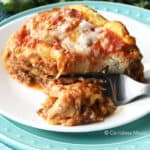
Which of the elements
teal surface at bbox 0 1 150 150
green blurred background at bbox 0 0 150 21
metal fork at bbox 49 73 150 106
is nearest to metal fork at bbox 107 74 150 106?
metal fork at bbox 49 73 150 106

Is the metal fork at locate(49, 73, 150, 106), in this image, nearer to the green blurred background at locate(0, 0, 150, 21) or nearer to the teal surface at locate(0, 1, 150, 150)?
the teal surface at locate(0, 1, 150, 150)

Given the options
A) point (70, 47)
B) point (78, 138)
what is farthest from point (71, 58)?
point (78, 138)

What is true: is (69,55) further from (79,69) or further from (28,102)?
(28,102)

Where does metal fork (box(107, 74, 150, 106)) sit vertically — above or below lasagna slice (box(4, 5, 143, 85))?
below

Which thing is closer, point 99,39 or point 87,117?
point 87,117

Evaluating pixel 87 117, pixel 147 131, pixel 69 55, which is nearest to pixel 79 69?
pixel 69 55

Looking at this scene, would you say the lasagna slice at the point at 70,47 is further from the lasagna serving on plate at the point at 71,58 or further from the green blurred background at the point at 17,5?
the green blurred background at the point at 17,5

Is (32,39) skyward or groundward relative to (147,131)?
skyward
